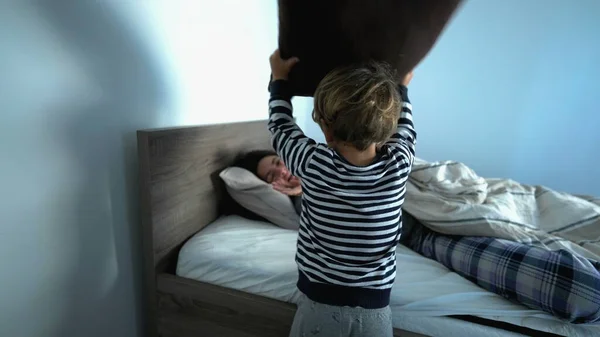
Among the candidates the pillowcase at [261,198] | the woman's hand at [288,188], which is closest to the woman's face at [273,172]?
the woman's hand at [288,188]

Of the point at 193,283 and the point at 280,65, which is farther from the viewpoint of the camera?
the point at 193,283

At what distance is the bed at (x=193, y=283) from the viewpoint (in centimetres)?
80

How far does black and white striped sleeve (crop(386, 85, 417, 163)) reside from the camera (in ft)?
2.33

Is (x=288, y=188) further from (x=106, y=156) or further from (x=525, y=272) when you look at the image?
(x=525, y=272)

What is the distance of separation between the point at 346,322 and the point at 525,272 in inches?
16.8

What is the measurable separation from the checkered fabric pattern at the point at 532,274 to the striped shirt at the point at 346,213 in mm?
281

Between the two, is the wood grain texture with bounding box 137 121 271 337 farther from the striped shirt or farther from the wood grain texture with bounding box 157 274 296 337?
the striped shirt

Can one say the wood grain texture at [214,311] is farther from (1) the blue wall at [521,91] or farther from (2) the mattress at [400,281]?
(1) the blue wall at [521,91]

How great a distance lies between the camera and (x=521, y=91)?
198cm

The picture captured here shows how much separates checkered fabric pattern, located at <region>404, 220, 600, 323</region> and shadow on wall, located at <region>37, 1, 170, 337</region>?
2.86 ft

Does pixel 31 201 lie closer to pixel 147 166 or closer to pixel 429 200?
pixel 147 166

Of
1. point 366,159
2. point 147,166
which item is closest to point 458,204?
point 366,159

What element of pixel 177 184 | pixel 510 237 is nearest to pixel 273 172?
pixel 177 184

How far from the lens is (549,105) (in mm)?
1950
